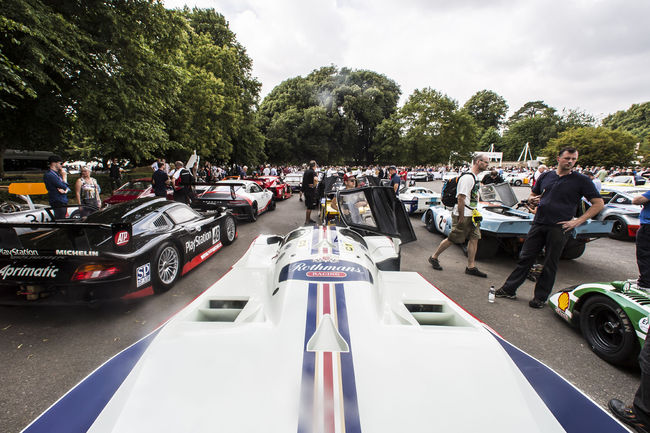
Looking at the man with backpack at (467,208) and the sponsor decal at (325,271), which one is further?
the man with backpack at (467,208)

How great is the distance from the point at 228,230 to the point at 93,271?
297 centimetres

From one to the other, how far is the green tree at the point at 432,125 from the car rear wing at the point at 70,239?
3225 centimetres

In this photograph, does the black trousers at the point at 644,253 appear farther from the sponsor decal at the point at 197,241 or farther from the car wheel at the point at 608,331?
the sponsor decal at the point at 197,241

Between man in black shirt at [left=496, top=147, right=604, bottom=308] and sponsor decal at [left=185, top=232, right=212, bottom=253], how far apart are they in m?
4.44

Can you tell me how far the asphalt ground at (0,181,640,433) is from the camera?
6.44 feet

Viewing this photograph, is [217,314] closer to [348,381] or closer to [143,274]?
[348,381]

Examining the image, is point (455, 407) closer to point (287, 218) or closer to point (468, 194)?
point (468, 194)

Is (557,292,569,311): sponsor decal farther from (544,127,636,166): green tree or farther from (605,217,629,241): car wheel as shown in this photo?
(544,127,636,166): green tree

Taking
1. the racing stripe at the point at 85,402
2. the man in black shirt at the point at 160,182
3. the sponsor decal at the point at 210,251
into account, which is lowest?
the sponsor decal at the point at 210,251

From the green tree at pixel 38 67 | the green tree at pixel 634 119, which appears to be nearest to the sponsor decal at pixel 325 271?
the green tree at pixel 38 67

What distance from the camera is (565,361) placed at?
2.35 m

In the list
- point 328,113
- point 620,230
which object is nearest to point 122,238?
point 620,230

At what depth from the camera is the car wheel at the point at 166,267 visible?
3.26m

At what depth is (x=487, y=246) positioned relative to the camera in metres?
4.91
